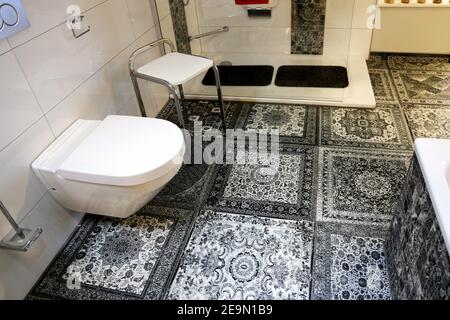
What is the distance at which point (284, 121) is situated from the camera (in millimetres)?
2189

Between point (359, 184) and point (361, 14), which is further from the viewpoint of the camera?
point (361, 14)

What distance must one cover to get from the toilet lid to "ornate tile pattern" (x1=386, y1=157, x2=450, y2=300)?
Result: 0.81m

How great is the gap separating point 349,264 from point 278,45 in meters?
1.96

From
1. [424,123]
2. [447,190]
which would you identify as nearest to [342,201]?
[447,190]

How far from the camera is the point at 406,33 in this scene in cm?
262

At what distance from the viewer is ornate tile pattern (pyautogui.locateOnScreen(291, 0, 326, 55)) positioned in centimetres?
259

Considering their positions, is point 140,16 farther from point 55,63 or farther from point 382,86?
point 382,86

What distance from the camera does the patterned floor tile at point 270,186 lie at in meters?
1.61

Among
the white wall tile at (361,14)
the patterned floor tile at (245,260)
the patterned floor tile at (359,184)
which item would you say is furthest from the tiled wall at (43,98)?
the white wall tile at (361,14)

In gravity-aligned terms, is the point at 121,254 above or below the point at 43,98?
below

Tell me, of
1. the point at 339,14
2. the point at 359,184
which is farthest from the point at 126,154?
the point at 339,14

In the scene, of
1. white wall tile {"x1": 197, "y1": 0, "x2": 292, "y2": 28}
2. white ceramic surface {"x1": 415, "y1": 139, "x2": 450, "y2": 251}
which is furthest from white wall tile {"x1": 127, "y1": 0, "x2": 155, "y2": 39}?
white ceramic surface {"x1": 415, "y1": 139, "x2": 450, "y2": 251}
